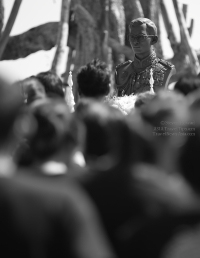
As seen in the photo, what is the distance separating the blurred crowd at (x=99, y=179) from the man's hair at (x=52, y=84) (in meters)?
1.09

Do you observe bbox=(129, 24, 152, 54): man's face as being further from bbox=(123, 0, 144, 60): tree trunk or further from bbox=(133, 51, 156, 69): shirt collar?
bbox=(123, 0, 144, 60): tree trunk

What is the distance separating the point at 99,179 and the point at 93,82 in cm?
308

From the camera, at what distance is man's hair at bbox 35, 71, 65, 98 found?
25.8ft

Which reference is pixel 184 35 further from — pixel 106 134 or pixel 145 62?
pixel 106 134

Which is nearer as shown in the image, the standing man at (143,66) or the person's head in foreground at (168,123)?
the person's head in foreground at (168,123)

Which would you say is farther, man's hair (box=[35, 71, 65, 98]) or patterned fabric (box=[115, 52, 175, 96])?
patterned fabric (box=[115, 52, 175, 96])

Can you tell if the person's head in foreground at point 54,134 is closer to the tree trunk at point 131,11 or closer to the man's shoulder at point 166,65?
the man's shoulder at point 166,65

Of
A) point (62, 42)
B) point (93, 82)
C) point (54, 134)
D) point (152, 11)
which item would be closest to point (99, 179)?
point (54, 134)

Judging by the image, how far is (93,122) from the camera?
5.83m

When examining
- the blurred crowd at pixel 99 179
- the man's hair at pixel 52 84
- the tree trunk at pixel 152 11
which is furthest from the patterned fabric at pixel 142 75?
the tree trunk at pixel 152 11

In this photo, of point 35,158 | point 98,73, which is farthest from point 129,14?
point 35,158

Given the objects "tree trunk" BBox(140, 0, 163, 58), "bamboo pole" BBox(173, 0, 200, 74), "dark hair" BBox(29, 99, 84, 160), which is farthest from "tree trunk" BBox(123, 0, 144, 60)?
"dark hair" BBox(29, 99, 84, 160)

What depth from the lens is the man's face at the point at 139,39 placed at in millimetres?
10617

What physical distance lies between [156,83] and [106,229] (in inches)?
216
